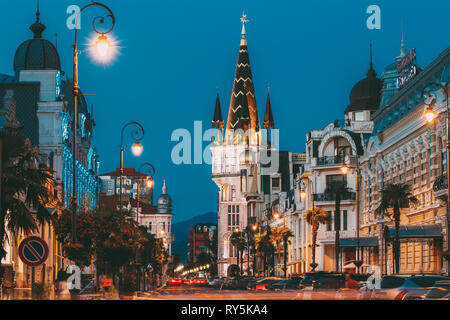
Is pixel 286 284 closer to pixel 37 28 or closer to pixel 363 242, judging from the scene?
pixel 363 242

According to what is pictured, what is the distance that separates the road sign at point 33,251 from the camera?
990 inches

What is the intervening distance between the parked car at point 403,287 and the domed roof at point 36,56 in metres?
70.3

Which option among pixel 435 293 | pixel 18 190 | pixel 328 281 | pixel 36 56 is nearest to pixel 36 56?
pixel 36 56

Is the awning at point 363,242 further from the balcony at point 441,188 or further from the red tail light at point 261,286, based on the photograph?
the red tail light at point 261,286

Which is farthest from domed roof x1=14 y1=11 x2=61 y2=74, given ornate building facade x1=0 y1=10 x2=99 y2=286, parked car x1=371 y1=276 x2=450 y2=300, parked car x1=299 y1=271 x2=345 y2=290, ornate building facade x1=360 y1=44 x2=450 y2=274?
parked car x1=371 y1=276 x2=450 y2=300

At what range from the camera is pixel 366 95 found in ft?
340

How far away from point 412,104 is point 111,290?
123ft

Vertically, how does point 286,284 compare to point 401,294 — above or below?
below

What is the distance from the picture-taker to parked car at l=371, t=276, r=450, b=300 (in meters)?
24.8

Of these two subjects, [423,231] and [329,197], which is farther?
[329,197]

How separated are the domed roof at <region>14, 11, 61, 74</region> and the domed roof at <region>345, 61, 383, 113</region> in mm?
34668

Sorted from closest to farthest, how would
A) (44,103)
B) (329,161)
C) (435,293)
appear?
(435,293) < (44,103) < (329,161)

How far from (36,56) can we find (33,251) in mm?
69865
